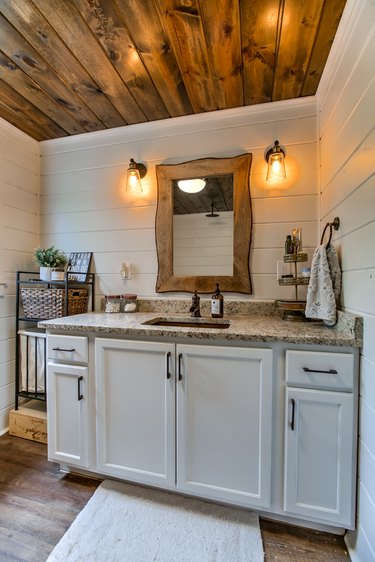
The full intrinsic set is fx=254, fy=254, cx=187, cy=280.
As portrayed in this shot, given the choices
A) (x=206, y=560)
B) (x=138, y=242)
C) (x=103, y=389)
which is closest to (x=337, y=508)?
(x=206, y=560)

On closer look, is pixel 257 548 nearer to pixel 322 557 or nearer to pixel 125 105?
pixel 322 557

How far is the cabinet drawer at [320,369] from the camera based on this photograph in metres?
1.07

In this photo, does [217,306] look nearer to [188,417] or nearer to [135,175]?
[188,417]

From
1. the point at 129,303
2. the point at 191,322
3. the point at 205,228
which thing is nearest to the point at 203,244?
the point at 205,228

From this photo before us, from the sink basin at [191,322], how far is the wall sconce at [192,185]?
0.95 meters

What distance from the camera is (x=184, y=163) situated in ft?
6.16

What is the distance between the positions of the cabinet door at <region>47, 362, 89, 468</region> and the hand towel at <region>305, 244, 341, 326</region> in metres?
1.30

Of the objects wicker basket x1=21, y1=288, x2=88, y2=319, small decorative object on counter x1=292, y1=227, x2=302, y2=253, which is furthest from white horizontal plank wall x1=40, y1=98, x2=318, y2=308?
wicker basket x1=21, y1=288, x2=88, y2=319

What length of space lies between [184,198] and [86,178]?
0.90 m

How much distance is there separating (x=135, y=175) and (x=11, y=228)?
109cm

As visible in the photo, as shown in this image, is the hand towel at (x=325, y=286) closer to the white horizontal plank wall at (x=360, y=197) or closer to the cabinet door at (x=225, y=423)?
the white horizontal plank wall at (x=360, y=197)

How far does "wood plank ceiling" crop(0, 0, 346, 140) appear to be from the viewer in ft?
3.74

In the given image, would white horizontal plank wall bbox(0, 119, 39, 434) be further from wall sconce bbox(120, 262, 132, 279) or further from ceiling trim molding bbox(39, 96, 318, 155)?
wall sconce bbox(120, 262, 132, 279)

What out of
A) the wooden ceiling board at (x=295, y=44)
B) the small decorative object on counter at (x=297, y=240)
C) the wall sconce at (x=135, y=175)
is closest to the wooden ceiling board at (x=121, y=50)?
the wall sconce at (x=135, y=175)
